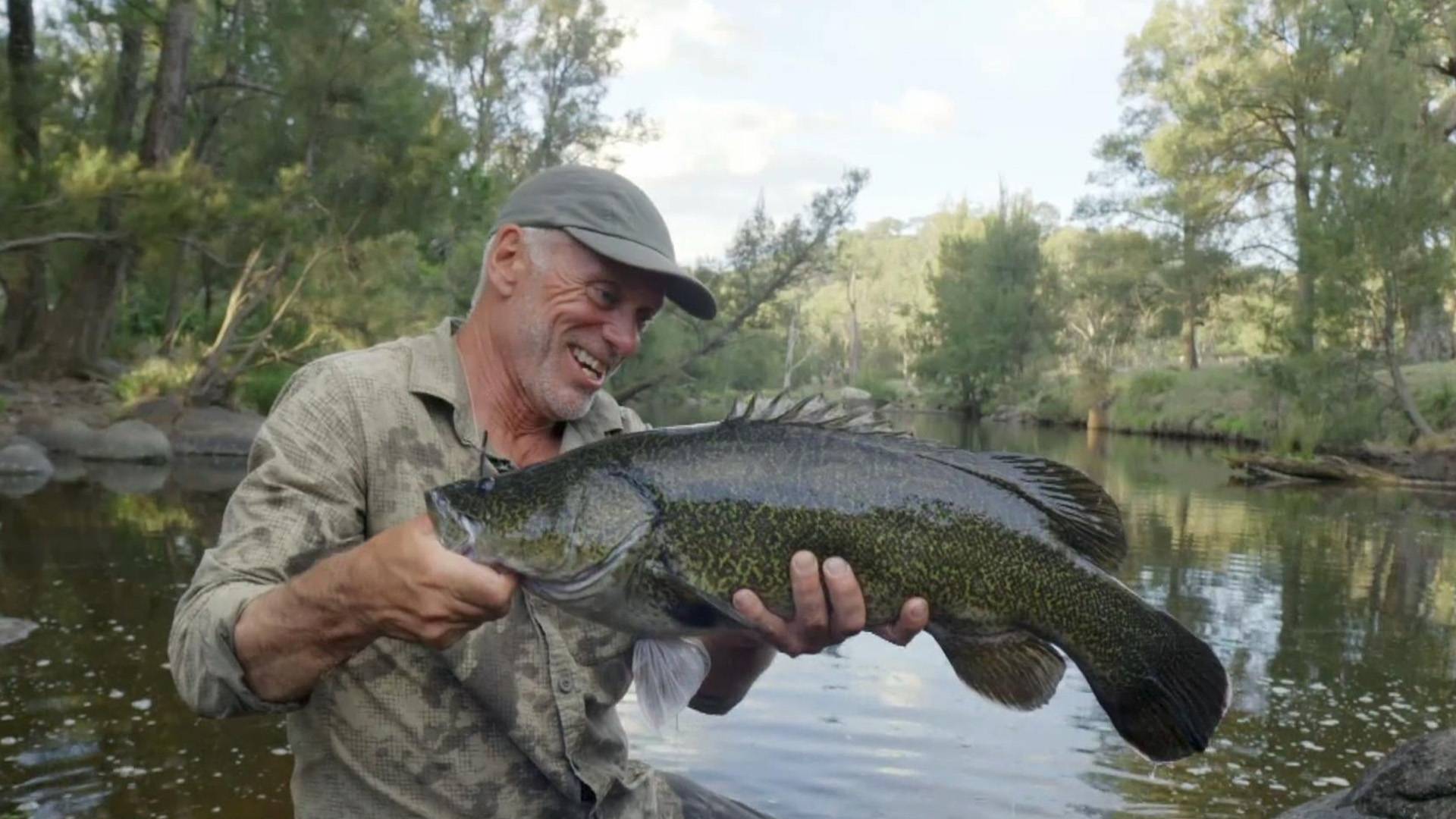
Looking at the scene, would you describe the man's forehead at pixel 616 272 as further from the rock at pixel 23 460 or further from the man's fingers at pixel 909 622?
the rock at pixel 23 460

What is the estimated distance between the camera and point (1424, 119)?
3275cm

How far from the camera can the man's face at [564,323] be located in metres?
3.21

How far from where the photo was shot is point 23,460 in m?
18.4

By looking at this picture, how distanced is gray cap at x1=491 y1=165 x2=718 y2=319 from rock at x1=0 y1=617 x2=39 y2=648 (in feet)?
24.3

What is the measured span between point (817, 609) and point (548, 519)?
661 mm

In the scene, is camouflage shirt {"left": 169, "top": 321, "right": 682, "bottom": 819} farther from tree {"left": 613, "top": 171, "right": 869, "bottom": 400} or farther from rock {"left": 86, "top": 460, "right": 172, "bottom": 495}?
tree {"left": 613, "top": 171, "right": 869, "bottom": 400}

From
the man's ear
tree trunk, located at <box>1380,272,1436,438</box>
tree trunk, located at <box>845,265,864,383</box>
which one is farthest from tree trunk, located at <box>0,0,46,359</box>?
tree trunk, located at <box>845,265,864,383</box>

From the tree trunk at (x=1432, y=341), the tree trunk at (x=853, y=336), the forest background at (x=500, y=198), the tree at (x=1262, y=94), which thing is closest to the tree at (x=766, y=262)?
the forest background at (x=500, y=198)

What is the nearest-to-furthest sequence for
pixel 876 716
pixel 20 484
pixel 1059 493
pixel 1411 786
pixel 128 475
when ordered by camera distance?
pixel 1059 493 < pixel 1411 786 < pixel 876 716 < pixel 20 484 < pixel 128 475

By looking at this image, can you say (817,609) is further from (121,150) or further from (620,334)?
(121,150)

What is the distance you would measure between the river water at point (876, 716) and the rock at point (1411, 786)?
1.75 m

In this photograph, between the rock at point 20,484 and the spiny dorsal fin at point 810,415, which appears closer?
the spiny dorsal fin at point 810,415

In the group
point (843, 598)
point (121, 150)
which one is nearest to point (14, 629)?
point (843, 598)

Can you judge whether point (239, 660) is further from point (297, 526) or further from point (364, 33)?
point (364, 33)
